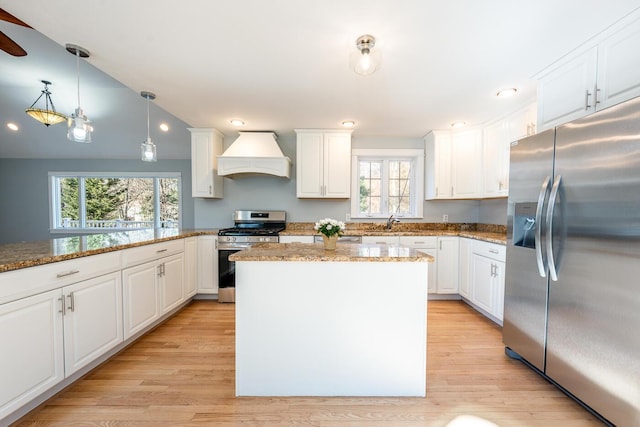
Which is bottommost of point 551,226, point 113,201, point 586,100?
point 551,226

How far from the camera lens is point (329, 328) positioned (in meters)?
1.66

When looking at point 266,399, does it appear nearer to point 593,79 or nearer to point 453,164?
point 593,79

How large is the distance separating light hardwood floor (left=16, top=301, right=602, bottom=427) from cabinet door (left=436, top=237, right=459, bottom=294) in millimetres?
1125

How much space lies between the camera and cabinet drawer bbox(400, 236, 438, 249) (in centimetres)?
334

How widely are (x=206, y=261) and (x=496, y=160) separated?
12.4ft

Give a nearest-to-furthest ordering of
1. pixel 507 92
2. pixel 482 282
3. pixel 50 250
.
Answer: pixel 50 250 → pixel 507 92 → pixel 482 282

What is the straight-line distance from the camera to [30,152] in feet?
18.2

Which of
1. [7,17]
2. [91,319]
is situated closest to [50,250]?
[91,319]

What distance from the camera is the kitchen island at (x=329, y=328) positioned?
1.64 metres

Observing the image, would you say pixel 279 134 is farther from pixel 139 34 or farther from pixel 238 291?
pixel 238 291

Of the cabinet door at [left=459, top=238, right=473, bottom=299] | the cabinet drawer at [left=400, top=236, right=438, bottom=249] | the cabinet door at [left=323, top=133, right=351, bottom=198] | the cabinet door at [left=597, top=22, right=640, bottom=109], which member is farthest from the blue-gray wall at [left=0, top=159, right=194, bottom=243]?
the cabinet door at [left=597, top=22, right=640, bottom=109]

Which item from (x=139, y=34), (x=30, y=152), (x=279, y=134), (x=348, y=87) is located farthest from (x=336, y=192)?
(x=30, y=152)

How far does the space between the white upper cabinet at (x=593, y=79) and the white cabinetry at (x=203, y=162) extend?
3.59 m

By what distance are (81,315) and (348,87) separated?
2642 millimetres
